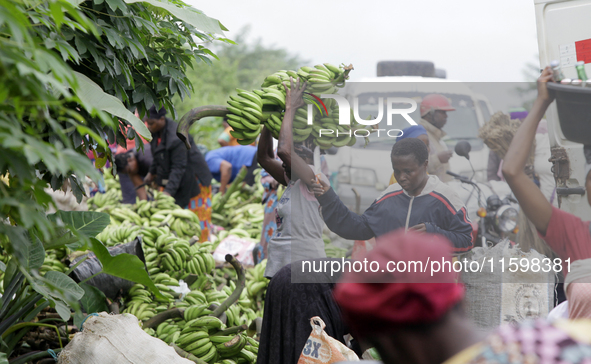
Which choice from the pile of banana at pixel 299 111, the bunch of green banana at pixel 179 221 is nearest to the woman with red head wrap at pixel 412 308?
the pile of banana at pixel 299 111

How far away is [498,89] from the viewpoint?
2.26 meters

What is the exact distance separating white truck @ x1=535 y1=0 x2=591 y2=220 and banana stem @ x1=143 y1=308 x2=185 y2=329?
223 cm

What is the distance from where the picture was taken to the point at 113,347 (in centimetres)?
221

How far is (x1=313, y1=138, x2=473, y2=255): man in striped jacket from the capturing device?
2.23 m

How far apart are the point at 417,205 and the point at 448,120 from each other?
17.5 inches

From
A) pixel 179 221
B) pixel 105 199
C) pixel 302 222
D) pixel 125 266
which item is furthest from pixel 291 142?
pixel 105 199

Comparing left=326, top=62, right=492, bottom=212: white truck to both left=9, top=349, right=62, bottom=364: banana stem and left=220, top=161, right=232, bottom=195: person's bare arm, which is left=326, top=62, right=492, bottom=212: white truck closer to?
left=9, top=349, right=62, bottom=364: banana stem

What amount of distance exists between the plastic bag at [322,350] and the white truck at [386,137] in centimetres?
62

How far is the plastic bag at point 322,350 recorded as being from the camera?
204 centimetres

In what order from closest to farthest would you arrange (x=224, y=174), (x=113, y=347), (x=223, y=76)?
1. (x=113, y=347)
2. (x=224, y=174)
3. (x=223, y=76)

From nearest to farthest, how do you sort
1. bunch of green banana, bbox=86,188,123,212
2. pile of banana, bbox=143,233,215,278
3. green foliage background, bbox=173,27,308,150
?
pile of banana, bbox=143,233,215,278, bunch of green banana, bbox=86,188,123,212, green foliage background, bbox=173,27,308,150

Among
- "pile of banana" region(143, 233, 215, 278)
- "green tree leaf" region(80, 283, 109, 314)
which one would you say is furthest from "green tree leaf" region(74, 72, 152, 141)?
"pile of banana" region(143, 233, 215, 278)

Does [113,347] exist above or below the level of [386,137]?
below

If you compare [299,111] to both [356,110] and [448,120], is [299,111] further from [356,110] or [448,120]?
[448,120]
